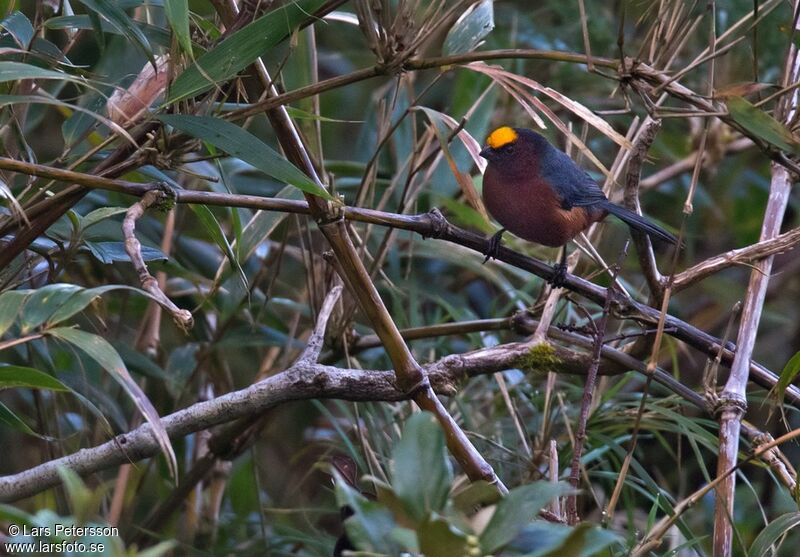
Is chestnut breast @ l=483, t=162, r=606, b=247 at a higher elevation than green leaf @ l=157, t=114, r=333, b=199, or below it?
below

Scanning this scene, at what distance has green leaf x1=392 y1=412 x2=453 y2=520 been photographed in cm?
116

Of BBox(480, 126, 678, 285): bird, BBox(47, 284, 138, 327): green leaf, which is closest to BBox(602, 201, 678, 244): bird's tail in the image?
BBox(480, 126, 678, 285): bird

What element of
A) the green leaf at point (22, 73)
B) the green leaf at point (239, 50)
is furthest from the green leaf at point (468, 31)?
the green leaf at point (22, 73)

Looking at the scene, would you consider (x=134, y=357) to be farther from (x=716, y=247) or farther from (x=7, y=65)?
(x=716, y=247)

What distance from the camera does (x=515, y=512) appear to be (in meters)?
1.20

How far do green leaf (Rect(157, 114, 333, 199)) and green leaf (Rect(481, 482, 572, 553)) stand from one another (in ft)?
2.51

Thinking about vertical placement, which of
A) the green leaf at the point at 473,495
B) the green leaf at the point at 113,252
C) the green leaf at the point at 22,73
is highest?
the green leaf at the point at 22,73

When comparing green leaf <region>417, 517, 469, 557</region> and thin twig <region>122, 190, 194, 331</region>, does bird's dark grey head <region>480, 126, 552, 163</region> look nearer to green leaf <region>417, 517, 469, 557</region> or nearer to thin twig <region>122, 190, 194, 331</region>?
thin twig <region>122, 190, 194, 331</region>

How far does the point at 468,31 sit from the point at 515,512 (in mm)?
1682

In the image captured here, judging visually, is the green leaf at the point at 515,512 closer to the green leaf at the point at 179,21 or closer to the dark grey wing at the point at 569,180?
the green leaf at the point at 179,21

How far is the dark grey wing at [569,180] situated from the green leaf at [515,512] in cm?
198

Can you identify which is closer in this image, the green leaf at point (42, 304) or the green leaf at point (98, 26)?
the green leaf at point (42, 304)

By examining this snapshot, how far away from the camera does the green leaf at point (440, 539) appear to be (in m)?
1.10

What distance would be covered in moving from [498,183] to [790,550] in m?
2.15
